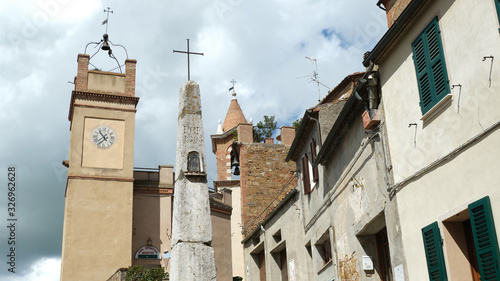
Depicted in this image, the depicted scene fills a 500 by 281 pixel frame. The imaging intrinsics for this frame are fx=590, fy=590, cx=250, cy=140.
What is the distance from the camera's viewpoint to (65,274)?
2255 cm

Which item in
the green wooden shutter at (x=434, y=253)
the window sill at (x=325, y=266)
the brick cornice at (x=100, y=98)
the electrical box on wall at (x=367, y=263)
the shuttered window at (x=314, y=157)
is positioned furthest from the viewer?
the brick cornice at (x=100, y=98)

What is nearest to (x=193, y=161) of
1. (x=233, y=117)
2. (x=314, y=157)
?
Answer: (x=314, y=157)

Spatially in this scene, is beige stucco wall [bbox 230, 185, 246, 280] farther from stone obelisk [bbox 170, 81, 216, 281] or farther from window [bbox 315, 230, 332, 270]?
stone obelisk [bbox 170, 81, 216, 281]

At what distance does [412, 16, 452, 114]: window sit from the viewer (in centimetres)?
785

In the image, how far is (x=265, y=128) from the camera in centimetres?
3566

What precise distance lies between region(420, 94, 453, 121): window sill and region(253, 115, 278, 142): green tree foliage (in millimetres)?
26869

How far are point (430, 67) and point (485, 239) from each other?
2.52m

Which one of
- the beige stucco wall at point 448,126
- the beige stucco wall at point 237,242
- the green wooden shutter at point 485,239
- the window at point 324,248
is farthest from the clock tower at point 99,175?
the green wooden shutter at point 485,239

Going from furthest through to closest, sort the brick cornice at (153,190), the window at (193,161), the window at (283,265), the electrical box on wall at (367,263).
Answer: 1. the brick cornice at (153,190)
2. the window at (283,265)
3. the electrical box on wall at (367,263)
4. the window at (193,161)

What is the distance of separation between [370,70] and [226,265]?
17.1m

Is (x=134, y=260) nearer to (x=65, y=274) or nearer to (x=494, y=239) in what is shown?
(x=65, y=274)

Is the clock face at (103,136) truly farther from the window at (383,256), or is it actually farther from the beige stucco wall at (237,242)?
the window at (383,256)

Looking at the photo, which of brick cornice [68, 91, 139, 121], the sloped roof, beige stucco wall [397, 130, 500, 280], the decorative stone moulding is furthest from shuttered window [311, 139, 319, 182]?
the sloped roof

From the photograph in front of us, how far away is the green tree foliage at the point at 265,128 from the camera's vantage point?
35.4 metres
